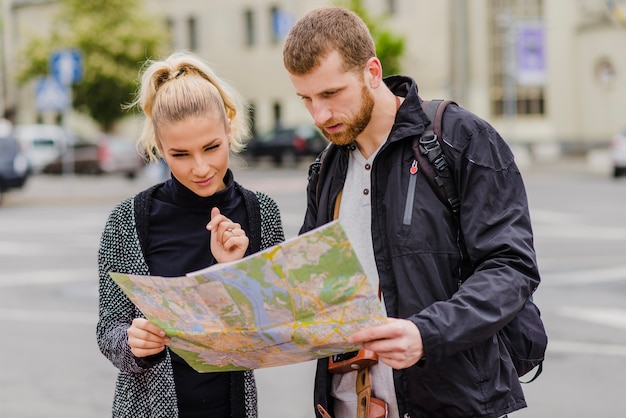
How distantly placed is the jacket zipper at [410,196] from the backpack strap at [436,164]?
0.02 metres

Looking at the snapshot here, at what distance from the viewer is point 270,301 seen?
232cm

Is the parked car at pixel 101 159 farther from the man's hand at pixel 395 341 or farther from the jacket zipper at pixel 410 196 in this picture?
the man's hand at pixel 395 341

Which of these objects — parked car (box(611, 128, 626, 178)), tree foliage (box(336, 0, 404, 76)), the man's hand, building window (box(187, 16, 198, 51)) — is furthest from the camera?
building window (box(187, 16, 198, 51))

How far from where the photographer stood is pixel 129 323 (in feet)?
9.39

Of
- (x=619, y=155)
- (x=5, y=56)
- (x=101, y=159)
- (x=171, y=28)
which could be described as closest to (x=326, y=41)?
(x=619, y=155)

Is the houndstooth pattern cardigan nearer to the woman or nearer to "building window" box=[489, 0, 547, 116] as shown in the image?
the woman

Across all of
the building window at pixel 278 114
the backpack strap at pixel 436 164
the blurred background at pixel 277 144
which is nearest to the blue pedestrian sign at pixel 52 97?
the blurred background at pixel 277 144

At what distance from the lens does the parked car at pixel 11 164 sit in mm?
22969

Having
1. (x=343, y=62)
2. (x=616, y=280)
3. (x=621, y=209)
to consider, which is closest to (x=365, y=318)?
(x=343, y=62)

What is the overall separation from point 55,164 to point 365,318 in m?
36.4

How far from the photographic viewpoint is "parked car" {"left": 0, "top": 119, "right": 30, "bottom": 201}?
2297 centimetres

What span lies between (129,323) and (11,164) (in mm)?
21138

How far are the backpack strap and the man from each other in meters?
0.02

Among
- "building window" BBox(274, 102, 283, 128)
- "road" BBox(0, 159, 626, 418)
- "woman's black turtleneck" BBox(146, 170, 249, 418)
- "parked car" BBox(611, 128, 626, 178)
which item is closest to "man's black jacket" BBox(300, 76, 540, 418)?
"woman's black turtleneck" BBox(146, 170, 249, 418)
